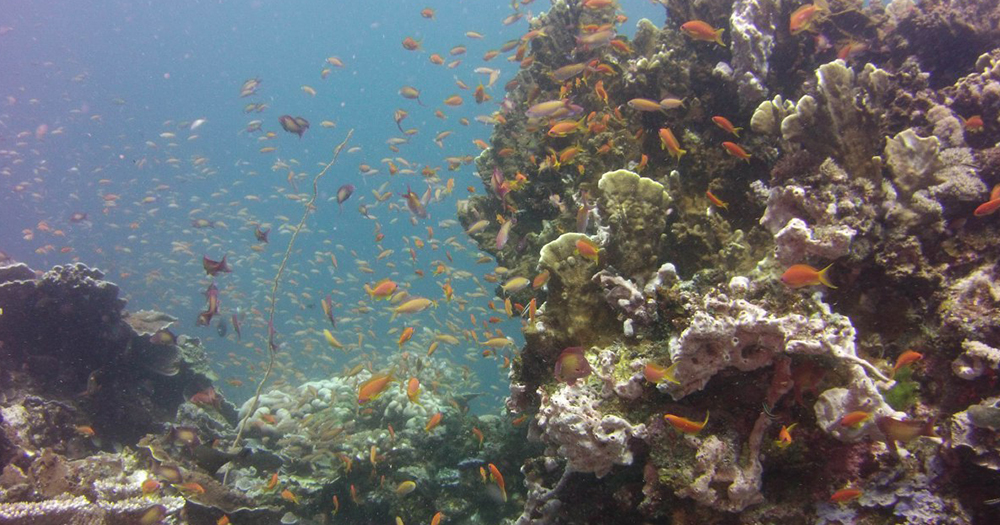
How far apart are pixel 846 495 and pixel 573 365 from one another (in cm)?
169

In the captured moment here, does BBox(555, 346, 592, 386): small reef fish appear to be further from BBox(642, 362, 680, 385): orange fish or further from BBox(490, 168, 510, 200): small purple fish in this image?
BBox(490, 168, 510, 200): small purple fish

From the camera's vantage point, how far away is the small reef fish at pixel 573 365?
11.1ft

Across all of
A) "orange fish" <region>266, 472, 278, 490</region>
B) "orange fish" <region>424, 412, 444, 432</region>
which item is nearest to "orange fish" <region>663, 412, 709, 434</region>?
"orange fish" <region>424, 412, 444, 432</region>

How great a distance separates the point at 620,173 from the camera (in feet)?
15.3

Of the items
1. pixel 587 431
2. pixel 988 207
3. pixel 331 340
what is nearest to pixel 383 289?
pixel 331 340

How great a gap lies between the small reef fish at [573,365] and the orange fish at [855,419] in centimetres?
151

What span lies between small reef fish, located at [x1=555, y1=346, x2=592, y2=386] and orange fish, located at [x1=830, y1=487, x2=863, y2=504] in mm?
1557

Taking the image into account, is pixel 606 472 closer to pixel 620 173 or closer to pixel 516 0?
pixel 620 173

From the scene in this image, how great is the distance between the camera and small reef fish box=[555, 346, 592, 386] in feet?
11.1

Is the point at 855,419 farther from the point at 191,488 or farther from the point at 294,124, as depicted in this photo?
the point at 294,124

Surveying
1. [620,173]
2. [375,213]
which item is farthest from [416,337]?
[375,213]

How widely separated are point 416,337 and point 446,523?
1402cm

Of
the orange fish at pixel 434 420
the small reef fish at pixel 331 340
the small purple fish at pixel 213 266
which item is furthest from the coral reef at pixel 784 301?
the small purple fish at pixel 213 266

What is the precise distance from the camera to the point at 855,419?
2564 mm
